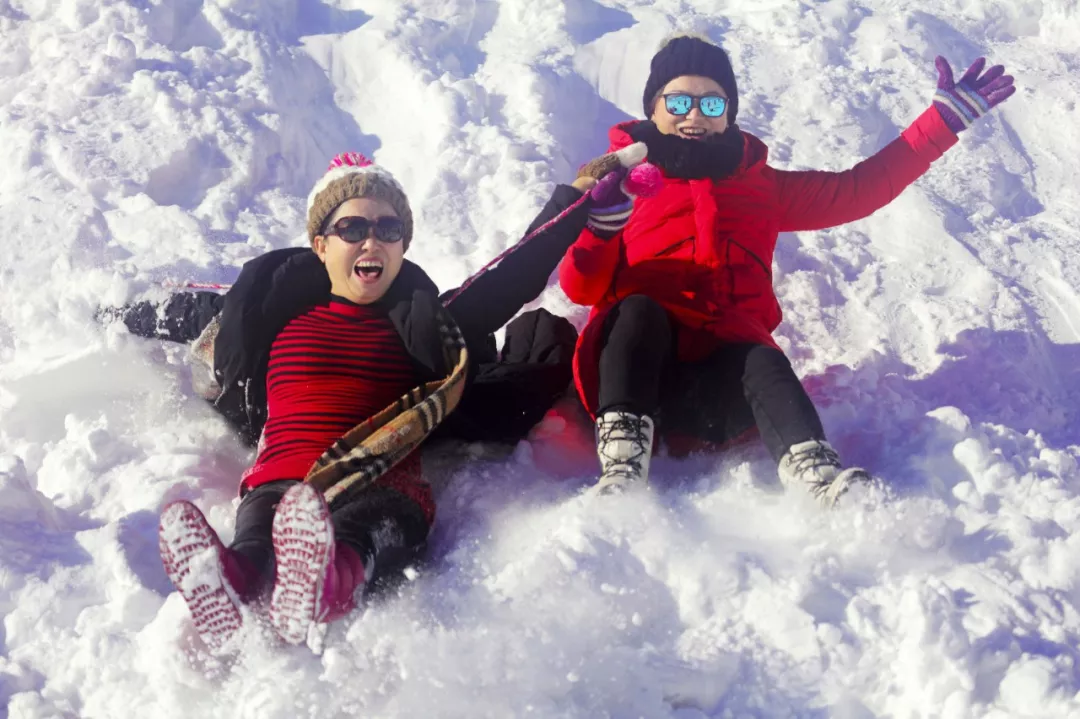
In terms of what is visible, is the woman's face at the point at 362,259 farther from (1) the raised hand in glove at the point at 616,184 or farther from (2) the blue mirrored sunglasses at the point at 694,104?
(2) the blue mirrored sunglasses at the point at 694,104

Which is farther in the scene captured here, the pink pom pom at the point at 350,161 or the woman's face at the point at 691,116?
the woman's face at the point at 691,116

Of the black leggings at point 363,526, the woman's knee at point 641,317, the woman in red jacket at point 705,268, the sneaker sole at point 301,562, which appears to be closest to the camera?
the sneaker sole at point 301,562

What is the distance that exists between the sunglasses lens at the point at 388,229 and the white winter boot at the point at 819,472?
1289 millimetres

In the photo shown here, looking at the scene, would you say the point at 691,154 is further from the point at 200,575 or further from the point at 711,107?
the point at 200,575

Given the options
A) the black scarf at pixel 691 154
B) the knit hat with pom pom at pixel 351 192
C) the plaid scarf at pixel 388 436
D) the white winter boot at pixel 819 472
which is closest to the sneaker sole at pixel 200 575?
the plaid scarf at pixel 388 436

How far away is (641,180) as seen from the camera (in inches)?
110

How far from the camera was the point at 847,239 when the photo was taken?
397 cm

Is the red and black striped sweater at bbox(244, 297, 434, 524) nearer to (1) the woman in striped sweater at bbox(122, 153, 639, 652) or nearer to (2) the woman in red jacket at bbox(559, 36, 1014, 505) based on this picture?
(1) the woman in striped sweater at bbox(122, 153, 639, 652)

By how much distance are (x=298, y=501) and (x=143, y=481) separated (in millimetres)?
1020

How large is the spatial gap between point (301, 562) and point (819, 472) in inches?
51.3

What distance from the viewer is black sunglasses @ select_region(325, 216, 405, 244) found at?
2646 mm

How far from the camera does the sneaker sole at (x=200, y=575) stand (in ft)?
6.06

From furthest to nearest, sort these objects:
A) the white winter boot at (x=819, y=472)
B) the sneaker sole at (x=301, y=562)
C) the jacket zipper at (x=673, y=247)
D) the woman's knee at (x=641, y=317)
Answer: the jacket zipper at (x=673, y=247) < the woman's knee at (x=641, y=317) < the white winter boot at (x=819, y=472) < the sneaker sole at (x=301, y=562)

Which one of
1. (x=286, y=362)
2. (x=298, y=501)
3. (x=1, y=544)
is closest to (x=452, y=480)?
(x=286, y=362)
